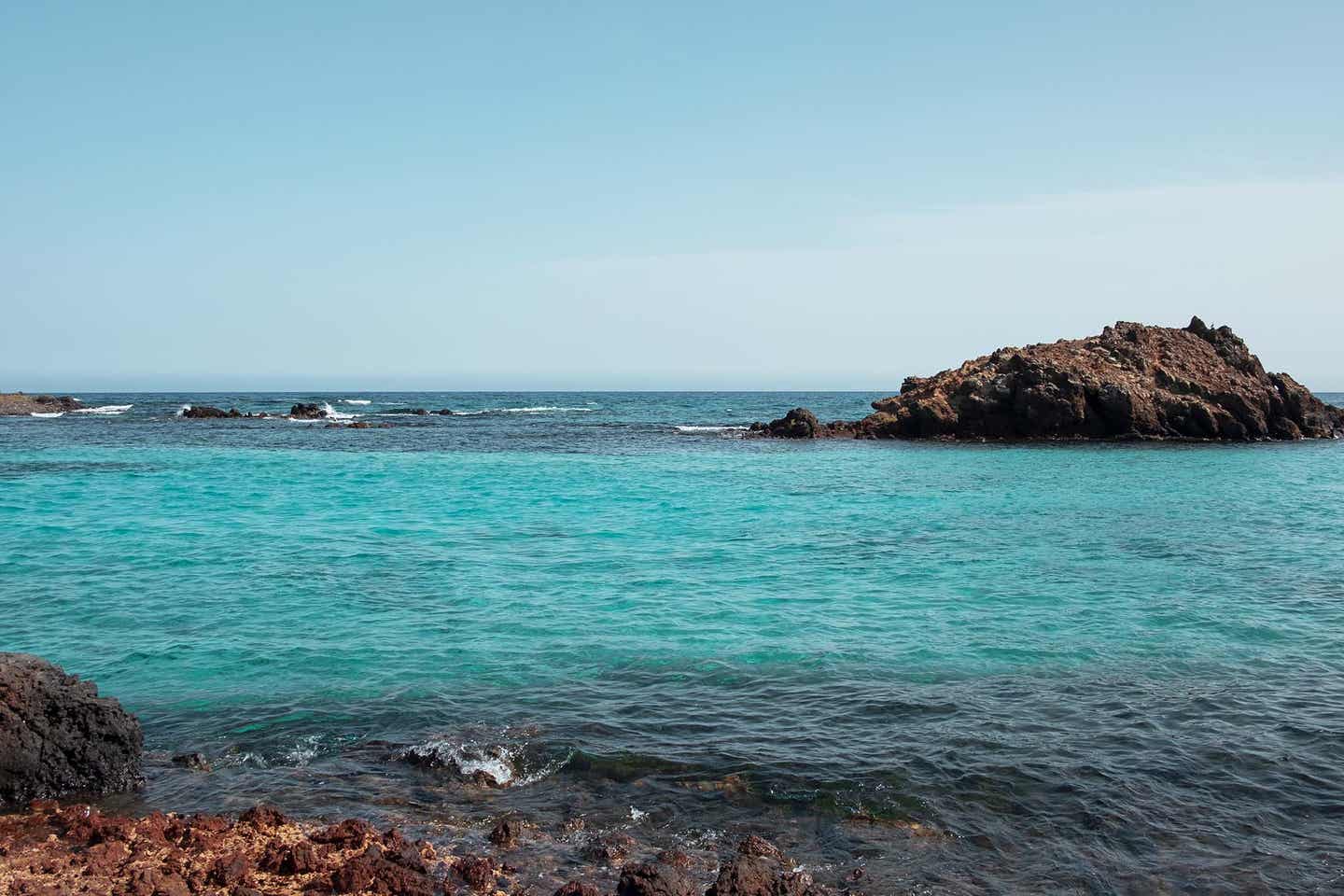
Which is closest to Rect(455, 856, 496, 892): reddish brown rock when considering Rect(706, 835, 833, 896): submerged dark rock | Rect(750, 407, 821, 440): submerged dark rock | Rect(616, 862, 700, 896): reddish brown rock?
Rect(616, 862, 700, 896): reddish brown rock

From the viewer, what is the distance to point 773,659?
11.8 m

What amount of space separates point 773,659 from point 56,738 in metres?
7.48

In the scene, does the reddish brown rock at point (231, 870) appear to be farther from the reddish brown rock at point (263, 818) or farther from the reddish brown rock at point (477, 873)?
the reddish brown rock at point (477, 873)

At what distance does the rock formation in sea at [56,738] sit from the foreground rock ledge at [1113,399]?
43.3 metres

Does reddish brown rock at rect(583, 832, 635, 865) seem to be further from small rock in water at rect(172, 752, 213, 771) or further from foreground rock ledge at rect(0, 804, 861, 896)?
small rock in water at rect(172, 752, 213, 771)

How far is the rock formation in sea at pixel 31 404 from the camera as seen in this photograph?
241 feet

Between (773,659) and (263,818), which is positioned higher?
(773,659)

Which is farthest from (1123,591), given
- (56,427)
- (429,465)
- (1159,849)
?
(56,427)

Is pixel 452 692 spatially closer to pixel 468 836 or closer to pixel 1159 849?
pixel 468 836

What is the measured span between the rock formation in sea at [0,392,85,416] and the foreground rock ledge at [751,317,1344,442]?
58885 mm

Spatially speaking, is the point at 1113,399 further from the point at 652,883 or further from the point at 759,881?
the point at 652,883

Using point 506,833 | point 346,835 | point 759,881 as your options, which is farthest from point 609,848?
point 346,835

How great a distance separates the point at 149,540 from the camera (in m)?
19.6

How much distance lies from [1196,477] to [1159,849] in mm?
27714
